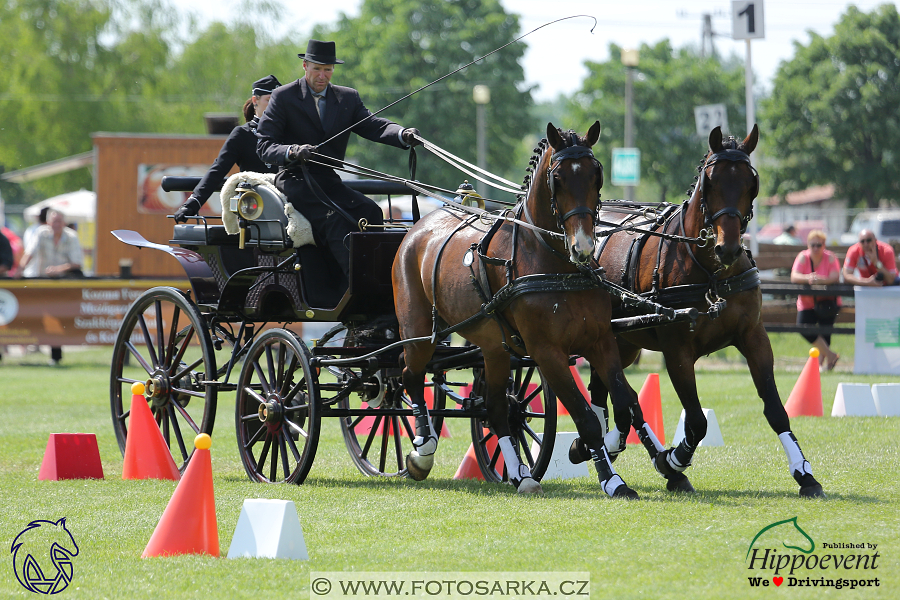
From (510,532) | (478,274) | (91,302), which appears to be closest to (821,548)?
(510,532)

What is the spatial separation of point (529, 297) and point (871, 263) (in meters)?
10.3

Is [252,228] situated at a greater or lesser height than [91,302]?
greater

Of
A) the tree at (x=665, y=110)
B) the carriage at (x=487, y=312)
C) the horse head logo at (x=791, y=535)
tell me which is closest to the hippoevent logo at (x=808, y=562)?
the horse head logo at (x=791, y=535)

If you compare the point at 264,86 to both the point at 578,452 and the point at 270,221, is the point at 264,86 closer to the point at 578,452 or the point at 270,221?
the point at 270,221

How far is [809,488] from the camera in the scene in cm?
618

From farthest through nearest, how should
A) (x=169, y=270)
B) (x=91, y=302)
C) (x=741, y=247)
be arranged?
(x=169, y=270)
(x=91, y=302)
(x=741, y=247)

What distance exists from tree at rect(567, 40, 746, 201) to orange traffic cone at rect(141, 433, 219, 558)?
1625 inches

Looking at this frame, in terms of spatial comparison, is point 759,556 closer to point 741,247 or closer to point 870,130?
point 741,247

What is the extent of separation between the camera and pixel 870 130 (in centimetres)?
3991

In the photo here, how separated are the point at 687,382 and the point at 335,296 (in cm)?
255

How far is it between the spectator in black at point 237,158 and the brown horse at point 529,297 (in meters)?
1.65

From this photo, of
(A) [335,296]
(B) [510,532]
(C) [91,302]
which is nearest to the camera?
(B) [510,532]

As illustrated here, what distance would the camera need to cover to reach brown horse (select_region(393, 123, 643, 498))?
6016mm

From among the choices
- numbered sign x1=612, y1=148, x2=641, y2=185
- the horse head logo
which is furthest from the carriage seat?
numbered sign x1=612, y1=148, x2=641, y2=185
